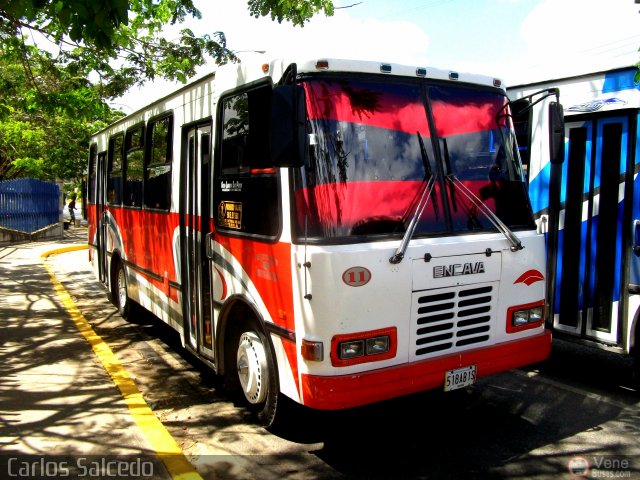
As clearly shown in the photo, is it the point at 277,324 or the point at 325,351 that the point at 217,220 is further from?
the point at 325,351

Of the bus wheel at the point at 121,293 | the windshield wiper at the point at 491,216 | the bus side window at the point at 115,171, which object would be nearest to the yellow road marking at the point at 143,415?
the bus wheel at the point at 121,293

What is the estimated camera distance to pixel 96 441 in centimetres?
432

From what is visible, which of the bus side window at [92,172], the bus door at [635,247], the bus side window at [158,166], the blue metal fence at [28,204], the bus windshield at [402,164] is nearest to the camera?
the bus windshield at [402,164]

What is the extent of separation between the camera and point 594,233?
5598 millimetres

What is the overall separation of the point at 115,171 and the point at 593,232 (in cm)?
672

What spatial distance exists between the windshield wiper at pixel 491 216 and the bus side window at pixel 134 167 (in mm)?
4506

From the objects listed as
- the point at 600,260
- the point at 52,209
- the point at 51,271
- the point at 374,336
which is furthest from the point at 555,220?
the point at 52,209

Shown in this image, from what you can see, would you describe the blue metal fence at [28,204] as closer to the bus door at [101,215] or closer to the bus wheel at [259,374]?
the bus door at [101,215]

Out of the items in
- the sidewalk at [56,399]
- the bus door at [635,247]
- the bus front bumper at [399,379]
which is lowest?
the sidewalk at [56,399]

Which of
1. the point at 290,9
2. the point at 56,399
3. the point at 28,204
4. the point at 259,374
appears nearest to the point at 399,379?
the point at 259,374

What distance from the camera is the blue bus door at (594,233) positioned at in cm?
531

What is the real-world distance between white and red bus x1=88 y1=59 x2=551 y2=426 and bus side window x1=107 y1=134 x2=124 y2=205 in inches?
145

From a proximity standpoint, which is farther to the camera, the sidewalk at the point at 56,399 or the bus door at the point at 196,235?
the bus door at the point at 196,235

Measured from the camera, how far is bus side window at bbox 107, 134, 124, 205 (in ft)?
27.5
